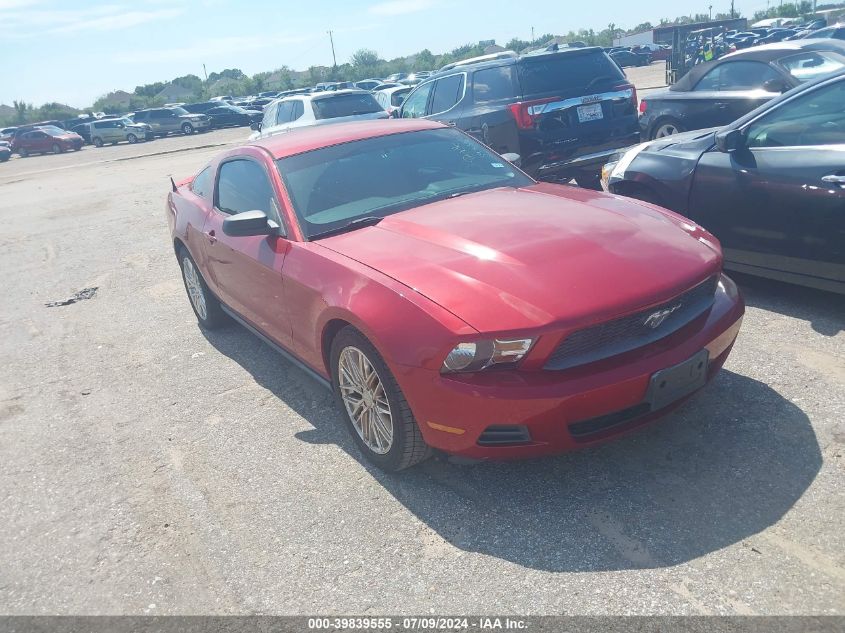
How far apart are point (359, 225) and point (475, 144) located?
4.62 feet

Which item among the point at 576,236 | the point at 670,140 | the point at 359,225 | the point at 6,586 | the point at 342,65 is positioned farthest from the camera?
the point at 342,65

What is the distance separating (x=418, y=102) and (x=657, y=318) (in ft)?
27.7

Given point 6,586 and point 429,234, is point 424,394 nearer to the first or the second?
point 429,234

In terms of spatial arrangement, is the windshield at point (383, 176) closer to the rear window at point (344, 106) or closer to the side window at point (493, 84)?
the side window at point (493, 84)

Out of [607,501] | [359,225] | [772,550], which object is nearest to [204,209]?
[359,225]

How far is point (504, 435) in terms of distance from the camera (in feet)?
9.52

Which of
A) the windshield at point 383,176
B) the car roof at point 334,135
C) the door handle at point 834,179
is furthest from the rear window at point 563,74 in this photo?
the door handle at point 834,179

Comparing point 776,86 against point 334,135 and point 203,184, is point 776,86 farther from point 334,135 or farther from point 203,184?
Answer: point 203,184

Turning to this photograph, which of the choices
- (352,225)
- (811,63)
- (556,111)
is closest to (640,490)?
(352,225)

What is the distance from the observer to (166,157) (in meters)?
26.2

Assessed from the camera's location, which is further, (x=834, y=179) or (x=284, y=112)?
(x=284, y=112)

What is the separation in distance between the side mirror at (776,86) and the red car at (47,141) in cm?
4049

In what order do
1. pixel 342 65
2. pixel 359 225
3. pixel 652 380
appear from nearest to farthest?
1. pixel 652 380
2. pixel 359 225
3. pixel 342 65

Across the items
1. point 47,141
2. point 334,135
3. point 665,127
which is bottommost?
point 47,141
